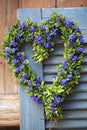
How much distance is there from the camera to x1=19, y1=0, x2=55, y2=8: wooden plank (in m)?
3.44

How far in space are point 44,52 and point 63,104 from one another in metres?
0.32

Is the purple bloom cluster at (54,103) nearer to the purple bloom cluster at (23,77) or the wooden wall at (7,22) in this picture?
the purple bloom cluster at (23,77)

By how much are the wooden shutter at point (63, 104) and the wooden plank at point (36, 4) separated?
0.85 ft

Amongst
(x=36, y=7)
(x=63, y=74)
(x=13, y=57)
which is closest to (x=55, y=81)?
(x=63, y=74)

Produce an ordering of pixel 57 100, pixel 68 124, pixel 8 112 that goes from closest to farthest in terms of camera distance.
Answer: pixel 57 100
pixel 68 124
pixel 8 112

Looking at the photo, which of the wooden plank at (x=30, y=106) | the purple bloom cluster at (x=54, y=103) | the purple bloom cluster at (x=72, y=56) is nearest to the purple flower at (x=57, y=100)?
the purple bloom cluster at (x=54, y=103)

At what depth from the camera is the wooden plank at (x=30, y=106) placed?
3.18 m

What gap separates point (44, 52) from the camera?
3139 mm

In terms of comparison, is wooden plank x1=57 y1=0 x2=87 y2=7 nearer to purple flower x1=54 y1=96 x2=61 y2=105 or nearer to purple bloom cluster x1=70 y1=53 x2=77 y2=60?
purple bloom cluster x1=70 y1=53 x2=77 y2=60

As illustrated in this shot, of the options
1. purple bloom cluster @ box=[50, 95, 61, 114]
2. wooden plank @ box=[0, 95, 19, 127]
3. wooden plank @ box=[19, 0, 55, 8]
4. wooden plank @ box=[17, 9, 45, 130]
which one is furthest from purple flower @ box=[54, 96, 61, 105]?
wooden plank @ box=[19, 0, 55, 8]

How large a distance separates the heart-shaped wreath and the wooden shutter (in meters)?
0.04

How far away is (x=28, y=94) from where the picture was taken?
316 centimetres

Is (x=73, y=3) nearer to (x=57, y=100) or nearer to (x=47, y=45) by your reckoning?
(x=47, y=45)

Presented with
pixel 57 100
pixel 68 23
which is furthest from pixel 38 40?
pixel 57 100
